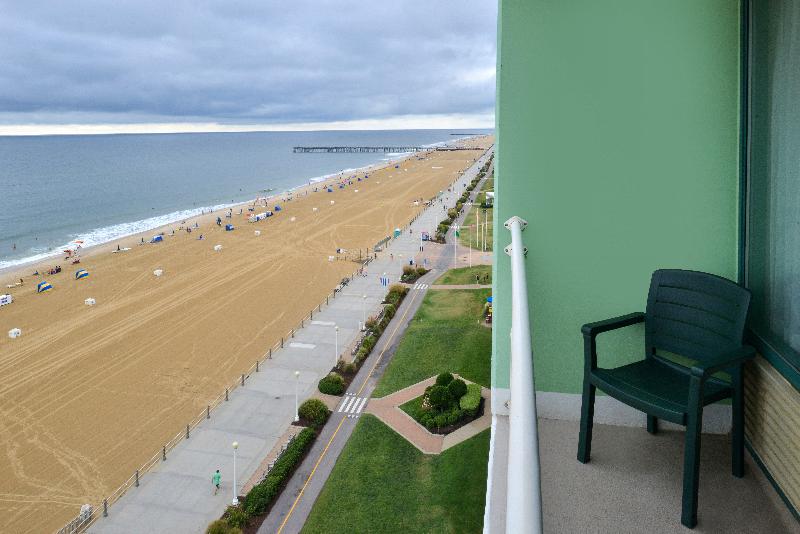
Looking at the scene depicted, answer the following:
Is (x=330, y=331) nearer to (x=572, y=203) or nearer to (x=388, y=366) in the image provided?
(x=388, y=366)

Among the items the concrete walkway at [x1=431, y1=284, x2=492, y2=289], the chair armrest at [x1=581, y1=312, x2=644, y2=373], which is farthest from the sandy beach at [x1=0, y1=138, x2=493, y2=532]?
the chair armrest at [x1=581, y1=312, x2=644, y2=373]

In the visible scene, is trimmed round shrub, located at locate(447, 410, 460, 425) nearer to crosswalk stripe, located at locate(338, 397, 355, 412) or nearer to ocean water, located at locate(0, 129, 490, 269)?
crosswalk stripe, located at locate(338, 397, 355, 412)

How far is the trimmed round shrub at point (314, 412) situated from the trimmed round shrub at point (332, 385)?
43.1 inches

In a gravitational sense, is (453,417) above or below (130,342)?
below

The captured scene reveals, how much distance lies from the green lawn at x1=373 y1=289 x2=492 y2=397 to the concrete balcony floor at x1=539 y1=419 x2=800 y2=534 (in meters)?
13.5

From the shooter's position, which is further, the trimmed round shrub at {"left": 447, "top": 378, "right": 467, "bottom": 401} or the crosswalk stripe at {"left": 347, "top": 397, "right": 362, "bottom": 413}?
the crosswalk stripe at {"left": 347, "top": 397, "right": 362, "bottom": 413}

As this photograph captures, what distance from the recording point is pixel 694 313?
294 centimetres

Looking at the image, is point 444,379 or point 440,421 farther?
point 444,379

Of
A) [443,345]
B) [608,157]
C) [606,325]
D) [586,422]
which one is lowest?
[443,345]

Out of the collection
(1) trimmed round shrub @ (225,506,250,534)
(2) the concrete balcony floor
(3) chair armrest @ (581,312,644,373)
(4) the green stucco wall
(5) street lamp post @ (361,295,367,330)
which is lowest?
(1) trimmed round shrub @ (225,506,250,534)

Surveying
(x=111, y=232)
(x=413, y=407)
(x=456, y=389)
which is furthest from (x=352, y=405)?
(x=111, y=232)

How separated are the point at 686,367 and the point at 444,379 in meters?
13.0

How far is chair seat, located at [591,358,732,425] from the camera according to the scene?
8.18 feet

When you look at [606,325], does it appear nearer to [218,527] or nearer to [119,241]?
[218,527]
